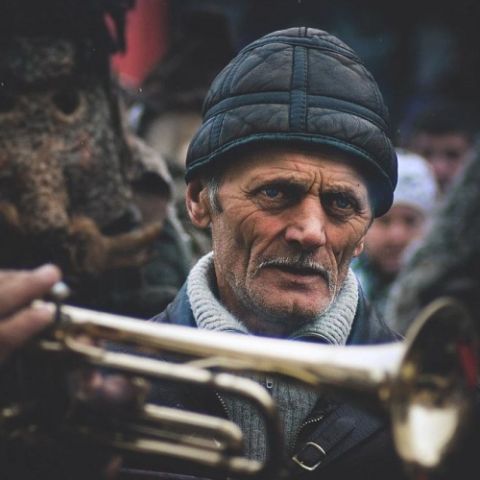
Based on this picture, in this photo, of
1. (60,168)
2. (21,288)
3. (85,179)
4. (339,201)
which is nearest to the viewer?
(21,288)

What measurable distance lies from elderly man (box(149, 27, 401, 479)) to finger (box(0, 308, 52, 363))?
81 cm

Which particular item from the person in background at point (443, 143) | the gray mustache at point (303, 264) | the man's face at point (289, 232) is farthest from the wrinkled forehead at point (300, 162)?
the person in background at point (443, 143)

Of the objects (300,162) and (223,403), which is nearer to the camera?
(223,403)

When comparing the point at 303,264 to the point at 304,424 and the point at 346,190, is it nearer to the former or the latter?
the point at 346,190

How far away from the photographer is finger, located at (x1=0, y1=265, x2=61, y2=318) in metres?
2.10

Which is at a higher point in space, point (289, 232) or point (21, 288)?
point (21, 288)

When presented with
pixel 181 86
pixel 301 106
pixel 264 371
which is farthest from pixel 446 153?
pixel 264 371

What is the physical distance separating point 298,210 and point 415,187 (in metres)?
4.03

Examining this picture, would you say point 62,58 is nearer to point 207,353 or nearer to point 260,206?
point 260,206

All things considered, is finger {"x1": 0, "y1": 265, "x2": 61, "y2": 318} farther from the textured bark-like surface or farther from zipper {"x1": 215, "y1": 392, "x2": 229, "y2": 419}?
the textured bark-like surface

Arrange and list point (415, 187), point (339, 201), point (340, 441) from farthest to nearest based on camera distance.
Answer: point (415, 187)
point (339, 201)
point (340, 441)

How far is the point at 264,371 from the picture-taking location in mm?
2223

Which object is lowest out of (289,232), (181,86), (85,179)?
(181,86)

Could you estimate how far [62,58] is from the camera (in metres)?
4.46
